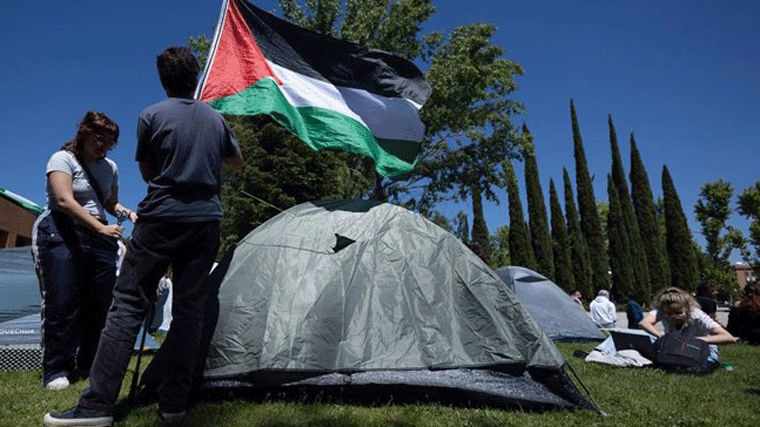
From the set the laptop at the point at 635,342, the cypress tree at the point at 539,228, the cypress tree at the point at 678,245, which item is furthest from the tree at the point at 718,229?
the laptop at the point at 635,342

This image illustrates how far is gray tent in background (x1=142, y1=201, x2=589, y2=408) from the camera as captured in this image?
309 cm

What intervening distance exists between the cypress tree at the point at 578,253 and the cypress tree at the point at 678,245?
20.7ft

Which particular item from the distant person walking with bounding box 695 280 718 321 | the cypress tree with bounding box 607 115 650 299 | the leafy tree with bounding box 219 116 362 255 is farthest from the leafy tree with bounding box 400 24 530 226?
the cypress tree with bounding box 607 115 650 299

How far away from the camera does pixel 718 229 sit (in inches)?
1329

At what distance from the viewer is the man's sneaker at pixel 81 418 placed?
2.28 metres

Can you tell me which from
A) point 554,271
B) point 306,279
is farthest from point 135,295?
point 554,271

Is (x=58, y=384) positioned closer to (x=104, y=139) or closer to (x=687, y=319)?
(x=104, y=139)

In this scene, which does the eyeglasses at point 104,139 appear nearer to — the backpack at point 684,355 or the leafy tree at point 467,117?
the backpack at point 684,355

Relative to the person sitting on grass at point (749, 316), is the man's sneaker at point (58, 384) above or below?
below

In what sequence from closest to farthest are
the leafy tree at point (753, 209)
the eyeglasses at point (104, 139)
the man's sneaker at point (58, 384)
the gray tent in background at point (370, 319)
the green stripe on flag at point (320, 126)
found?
the gray tent in background at point (370, 319) → the man's sneaker at point (58, 384) → the eyeglasses at point (104, 139) → the green stripe on flag at point (320, 126) → the leafy tree at point (753, 209)

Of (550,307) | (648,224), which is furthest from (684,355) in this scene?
(648,224)

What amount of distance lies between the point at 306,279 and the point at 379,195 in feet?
51.2

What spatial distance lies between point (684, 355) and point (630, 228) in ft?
115

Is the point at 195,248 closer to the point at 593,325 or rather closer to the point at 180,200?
the point at 180,200
